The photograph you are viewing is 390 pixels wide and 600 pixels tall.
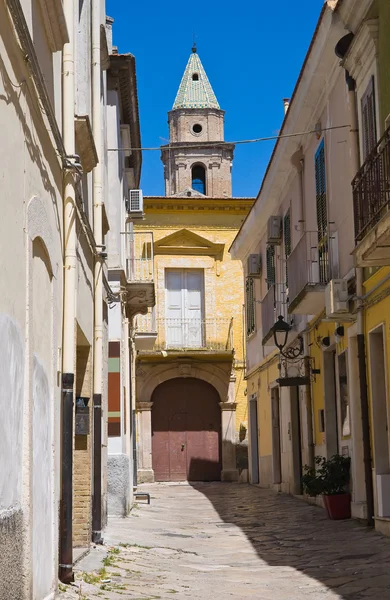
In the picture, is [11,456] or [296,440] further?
[296,440]

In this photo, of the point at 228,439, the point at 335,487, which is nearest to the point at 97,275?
the point at 335,487

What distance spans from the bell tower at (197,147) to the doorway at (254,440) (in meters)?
20.2

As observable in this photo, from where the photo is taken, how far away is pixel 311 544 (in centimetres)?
1137

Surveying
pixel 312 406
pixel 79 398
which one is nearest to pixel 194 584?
pixel 79 398

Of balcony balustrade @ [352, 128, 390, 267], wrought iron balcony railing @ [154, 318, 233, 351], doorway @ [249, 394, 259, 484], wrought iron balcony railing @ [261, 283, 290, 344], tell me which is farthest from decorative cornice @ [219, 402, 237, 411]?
balcony balustrade @ [352, 128, 390, 267]

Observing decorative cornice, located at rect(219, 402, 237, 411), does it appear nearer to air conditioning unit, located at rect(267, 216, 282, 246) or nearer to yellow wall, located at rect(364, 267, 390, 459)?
air conditioning unit, located at rect(267, 216, 282, 246)

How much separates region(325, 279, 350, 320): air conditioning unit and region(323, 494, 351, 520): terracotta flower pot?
2.57 meters

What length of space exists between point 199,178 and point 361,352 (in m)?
34.6

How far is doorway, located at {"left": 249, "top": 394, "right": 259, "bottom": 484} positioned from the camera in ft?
85.7

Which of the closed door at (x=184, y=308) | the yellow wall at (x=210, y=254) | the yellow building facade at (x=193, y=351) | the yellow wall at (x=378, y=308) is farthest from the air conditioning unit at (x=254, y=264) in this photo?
the yellow wall at (x=378, y=308)

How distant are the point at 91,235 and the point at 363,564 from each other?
4.73m

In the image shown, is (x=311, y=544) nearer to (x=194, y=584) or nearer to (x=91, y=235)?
(x=194, y=584)

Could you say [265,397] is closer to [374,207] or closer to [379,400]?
[379,400]

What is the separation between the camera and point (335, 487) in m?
14.0
